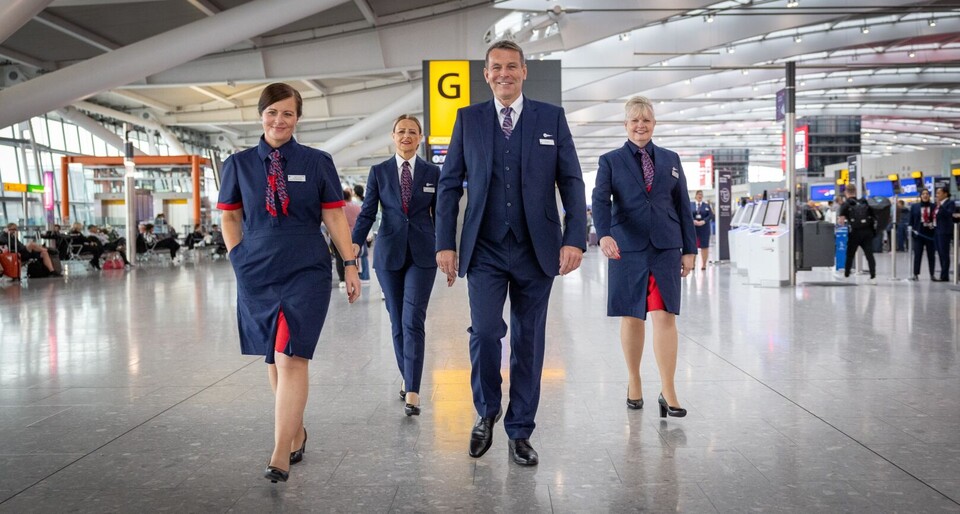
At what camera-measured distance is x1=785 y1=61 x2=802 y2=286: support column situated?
46.4ft

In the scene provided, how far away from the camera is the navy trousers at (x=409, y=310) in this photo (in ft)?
15.5

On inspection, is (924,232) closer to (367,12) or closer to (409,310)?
(367,12)

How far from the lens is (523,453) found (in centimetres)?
358

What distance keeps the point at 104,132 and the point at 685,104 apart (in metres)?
27.5

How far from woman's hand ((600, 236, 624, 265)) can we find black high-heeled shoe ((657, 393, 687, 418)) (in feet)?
2.73

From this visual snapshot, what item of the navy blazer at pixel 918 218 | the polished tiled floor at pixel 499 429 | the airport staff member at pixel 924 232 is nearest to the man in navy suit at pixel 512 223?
the polished tiled floor at pixel 499 429

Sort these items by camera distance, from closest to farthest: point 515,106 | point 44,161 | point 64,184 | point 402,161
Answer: point 515,106 < point 402,161 < point 64,184 < point 44,161

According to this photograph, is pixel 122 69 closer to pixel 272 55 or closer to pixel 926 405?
pixel 272 55

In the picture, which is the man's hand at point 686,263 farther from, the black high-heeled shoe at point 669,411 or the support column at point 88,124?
the support column at point 88,124

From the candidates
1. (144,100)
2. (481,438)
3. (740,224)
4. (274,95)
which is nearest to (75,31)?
(144,100)

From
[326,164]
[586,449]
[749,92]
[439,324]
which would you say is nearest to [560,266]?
[586,449]

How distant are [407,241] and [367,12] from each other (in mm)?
16672

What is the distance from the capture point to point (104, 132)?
34.1 meters

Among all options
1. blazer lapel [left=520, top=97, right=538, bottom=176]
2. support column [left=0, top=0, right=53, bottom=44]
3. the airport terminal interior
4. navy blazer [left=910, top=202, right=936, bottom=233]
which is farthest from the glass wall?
blazer lapel [left=520, top=97, right=538, bottom=176]
